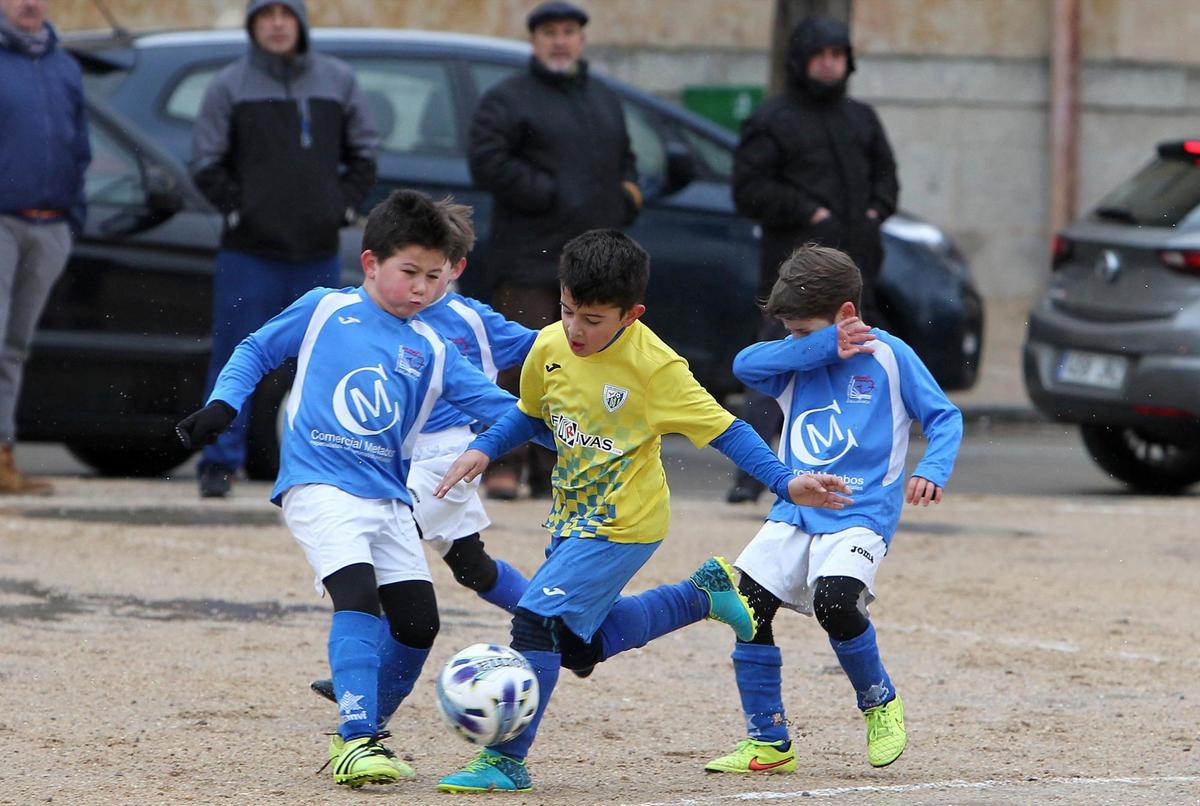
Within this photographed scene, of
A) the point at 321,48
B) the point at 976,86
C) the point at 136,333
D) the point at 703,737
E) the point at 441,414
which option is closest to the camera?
the point at 703,737

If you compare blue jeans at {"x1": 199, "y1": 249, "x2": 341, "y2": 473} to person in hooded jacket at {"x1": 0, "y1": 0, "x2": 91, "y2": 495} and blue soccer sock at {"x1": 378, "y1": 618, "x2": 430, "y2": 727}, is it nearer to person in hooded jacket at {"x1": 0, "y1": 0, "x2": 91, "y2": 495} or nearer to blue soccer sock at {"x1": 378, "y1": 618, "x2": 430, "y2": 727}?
person in hooded jacket at {"x1": 0, "y1": 0, "x2": 91, "y2": 495}

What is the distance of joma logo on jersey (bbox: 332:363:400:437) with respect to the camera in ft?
16.9

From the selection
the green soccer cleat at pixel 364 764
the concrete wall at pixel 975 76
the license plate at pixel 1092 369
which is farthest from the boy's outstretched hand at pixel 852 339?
the concrete wall at pixel 975 76

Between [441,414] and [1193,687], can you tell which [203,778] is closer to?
[441,414]

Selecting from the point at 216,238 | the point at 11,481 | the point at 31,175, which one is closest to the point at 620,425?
the point at 31,175

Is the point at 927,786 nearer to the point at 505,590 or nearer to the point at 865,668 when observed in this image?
the point at 865,668

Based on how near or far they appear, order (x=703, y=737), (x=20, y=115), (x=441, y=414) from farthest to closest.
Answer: (x=20, y=115) → (x=441, y=414) → (x=703, y=737)

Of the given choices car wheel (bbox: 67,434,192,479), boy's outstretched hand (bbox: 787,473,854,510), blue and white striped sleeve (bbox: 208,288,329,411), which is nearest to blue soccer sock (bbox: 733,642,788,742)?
boy's outstretched hand (bbox: 787,473,854,510)

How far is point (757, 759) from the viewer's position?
17.0 feet

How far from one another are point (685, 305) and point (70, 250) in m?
3.08

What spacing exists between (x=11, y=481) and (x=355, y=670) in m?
4.87

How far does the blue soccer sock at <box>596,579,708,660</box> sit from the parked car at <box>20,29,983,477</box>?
5081mm

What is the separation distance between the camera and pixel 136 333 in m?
9.98

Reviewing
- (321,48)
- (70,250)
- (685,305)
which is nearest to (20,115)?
(70,250)
